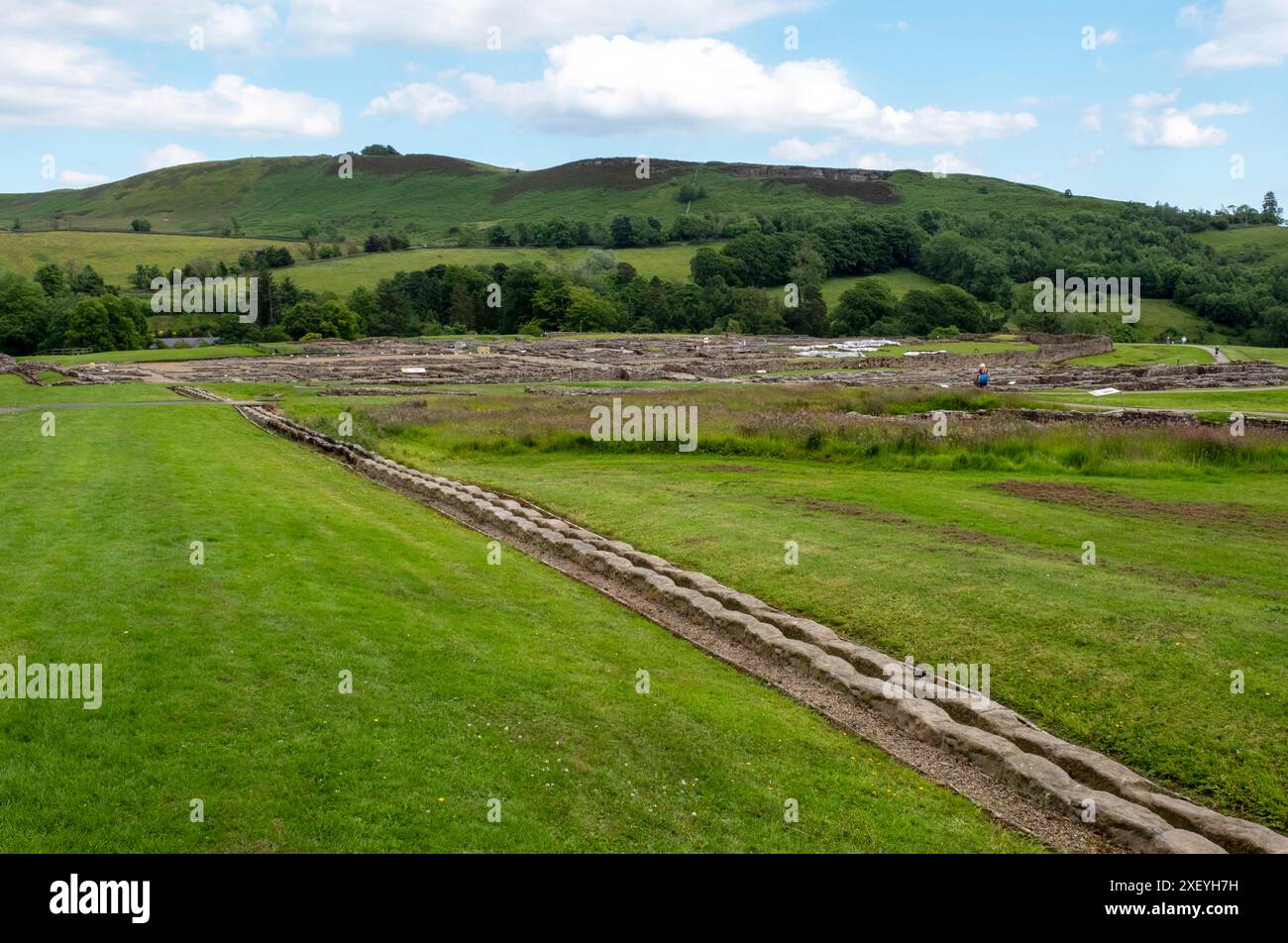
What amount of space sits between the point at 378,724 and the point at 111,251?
186463 millimetres

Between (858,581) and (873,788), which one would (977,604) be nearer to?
(858,581)

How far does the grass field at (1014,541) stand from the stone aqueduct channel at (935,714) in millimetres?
645

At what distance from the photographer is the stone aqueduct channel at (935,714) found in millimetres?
9289

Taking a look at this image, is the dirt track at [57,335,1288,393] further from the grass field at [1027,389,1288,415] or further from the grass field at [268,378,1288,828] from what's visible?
the grass field at [268,378,1288,828]

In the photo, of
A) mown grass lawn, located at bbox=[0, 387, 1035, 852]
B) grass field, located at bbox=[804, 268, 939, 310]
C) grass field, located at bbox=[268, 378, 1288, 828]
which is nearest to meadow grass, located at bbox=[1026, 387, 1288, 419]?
grass field, located at bbox=[268, 378, 1288, 828]

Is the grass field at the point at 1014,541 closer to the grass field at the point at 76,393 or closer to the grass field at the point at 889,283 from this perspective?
the grass field at the point at 76,393

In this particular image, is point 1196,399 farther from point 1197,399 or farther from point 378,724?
point 378,724

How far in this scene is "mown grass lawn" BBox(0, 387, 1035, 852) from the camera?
8.20m

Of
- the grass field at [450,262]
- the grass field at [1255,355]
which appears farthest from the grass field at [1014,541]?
the grass field at [450,262]

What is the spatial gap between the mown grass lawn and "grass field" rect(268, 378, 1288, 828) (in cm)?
299

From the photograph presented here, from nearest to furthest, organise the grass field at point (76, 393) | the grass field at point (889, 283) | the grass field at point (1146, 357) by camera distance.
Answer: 1. the grass field at point (76, 393)
2. the grass field at point (1146, 357)
3. the grass field at point (889, 283)

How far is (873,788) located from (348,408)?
39.7 m

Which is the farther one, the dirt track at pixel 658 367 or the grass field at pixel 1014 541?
the dirt track at pixel 658 367
